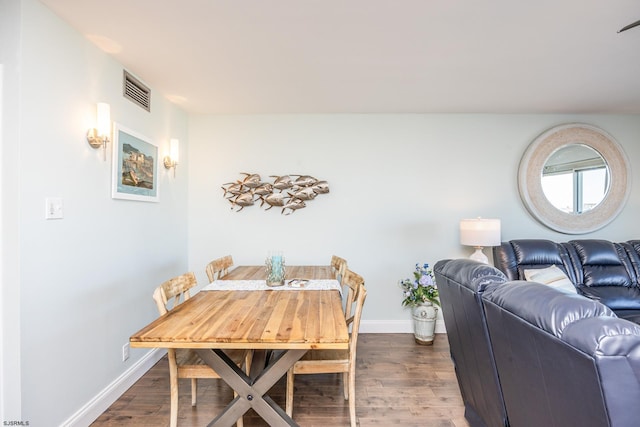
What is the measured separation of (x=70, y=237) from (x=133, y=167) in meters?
0.79

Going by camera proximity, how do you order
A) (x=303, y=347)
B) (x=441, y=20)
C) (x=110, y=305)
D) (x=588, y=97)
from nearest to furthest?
(x=303, y=347) → (x=441, y=20) → (x=110, y=305) → (x=588, y=97)

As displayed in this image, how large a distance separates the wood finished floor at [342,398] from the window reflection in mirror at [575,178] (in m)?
2.23

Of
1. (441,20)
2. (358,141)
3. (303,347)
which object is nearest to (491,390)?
(303,347)

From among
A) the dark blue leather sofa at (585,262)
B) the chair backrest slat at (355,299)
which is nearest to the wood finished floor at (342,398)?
the chair backrest slat at (355,299)

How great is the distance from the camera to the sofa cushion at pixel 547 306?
3.14ft

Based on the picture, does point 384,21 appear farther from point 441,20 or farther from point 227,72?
point 227,72

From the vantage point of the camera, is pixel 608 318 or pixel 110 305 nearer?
pixel 608 318

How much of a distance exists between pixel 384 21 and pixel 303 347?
5.98ft

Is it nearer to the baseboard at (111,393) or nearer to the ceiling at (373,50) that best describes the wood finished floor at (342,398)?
the baseboard at (111,393)

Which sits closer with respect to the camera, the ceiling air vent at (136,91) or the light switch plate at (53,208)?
the light switch plate at (53,208)

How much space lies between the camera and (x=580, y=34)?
6.60ft

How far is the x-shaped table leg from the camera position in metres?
1.54

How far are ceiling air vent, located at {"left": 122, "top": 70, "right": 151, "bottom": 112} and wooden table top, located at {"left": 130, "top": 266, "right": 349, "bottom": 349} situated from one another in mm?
1645

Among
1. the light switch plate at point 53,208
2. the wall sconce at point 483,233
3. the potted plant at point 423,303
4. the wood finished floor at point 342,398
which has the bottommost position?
the wood finished floor at point 342,398
